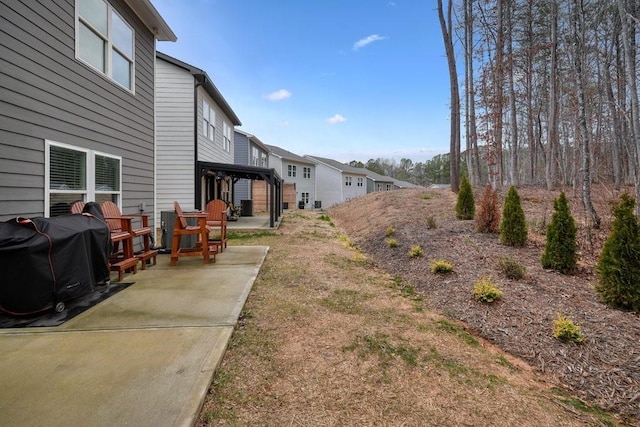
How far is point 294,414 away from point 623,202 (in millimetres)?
4396

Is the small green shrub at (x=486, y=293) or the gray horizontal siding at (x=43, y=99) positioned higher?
the gray horizontal siding at (x=43, y=99)

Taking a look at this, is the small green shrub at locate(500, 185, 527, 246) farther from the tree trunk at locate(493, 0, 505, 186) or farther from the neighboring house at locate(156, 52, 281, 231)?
the neighboring house at locate(156, 52, 281, 231)

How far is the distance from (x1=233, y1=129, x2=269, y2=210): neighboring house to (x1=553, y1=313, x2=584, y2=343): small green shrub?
717 inches

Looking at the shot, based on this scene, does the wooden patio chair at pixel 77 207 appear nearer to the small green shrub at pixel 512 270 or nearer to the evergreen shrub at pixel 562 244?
the small green shrub at pixel 512 270

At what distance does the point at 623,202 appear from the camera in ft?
12.7

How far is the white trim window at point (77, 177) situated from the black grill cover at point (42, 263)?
975 mm

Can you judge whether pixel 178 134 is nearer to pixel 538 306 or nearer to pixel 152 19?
pixel 152 19

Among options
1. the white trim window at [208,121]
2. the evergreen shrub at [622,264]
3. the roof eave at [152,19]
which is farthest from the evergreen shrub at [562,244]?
the white trim window at [208,121]

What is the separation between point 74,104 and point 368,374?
5068 mm

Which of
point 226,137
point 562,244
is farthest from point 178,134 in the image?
point 562,244

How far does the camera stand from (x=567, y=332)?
3.06 m

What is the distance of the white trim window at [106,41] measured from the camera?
4.73 meters

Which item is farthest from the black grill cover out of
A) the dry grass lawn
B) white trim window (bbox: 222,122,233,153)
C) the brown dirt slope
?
white trim window (bbox: 222,122,233,153)

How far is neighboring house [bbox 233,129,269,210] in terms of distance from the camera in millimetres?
19766
